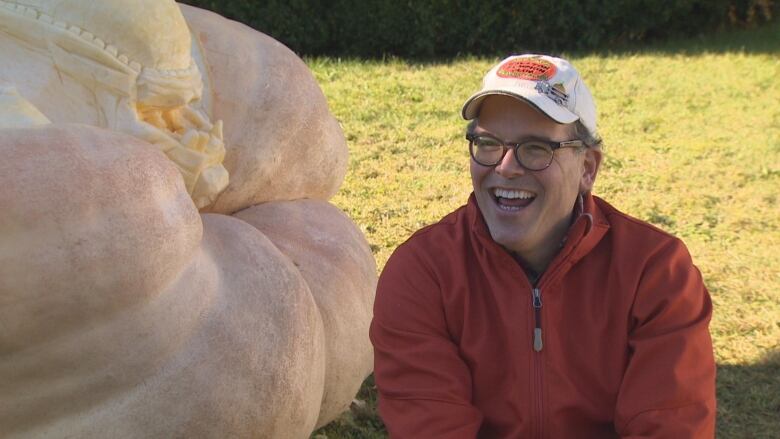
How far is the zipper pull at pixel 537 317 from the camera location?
2346 mm

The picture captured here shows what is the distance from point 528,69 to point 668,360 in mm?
706

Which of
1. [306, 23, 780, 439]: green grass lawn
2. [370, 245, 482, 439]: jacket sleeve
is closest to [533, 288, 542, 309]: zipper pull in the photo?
[370, 245, 482, 439]: jacket sleeve

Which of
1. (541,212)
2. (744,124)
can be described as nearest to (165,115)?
(541,212)

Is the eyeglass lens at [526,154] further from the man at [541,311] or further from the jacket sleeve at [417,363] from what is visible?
the jacket sleeve at [417,363]

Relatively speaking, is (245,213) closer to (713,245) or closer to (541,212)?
(541,212)

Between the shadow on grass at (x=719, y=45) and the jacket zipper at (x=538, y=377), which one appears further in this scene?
the shadow on grass at (x=719, y=45)

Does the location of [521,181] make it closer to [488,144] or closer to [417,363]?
[488,144]

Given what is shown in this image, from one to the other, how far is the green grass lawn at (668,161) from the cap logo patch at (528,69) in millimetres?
1738

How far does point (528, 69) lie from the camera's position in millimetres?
2338

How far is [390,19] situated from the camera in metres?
9.30

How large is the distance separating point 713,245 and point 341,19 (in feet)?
15.8

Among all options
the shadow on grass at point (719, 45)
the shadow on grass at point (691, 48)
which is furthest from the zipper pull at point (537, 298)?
the shadow on grass at point (719, 45)

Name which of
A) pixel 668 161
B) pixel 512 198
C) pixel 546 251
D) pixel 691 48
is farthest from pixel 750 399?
pixel 691 48

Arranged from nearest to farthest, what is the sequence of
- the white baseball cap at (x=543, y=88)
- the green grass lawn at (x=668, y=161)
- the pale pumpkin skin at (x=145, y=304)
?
the pale pumpkin skin at (x=145, y=304)
the white baseball cap at (x=543, y=88)
the green grass lawn at (x=668, y=161)
